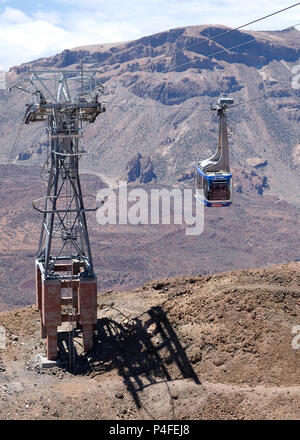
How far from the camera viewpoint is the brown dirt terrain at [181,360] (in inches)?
1367

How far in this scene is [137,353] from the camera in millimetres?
39719

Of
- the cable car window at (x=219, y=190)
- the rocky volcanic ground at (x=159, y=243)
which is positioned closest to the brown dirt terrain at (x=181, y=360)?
the cable car window at (x=219, y=190)

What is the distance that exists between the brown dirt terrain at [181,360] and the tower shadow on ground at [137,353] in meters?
0.06

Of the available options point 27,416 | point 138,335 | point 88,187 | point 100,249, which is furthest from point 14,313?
point 88,187

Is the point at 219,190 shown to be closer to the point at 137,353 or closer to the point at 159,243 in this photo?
the point at 137,353

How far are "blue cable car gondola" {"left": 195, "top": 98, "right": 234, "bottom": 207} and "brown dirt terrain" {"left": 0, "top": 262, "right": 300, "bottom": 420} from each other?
5.16m

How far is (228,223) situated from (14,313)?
13735cm

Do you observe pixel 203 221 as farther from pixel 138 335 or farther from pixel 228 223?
pixel 138 335

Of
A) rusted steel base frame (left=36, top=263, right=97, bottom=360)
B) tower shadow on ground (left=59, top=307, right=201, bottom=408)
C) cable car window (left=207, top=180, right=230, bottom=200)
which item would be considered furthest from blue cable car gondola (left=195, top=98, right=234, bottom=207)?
rusted steel base frame (left=36, top=263, right=97, bottom=360)

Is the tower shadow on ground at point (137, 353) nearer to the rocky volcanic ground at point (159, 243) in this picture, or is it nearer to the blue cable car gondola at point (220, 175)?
the blue cable car gondola at point (220, 175)

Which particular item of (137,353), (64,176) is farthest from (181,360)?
(64,176)

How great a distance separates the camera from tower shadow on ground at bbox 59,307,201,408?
37531 mm

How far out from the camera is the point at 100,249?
16388 cm

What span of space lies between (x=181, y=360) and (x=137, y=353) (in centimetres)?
273
